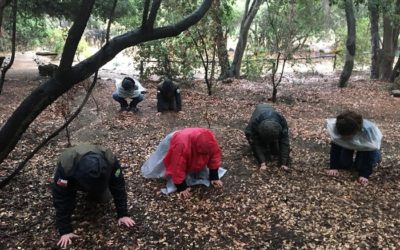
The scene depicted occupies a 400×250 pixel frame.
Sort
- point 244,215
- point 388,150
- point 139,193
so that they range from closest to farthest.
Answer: point 244,215
point 139,193
point 388,150

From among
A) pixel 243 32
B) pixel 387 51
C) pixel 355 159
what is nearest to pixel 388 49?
pixel 387 51

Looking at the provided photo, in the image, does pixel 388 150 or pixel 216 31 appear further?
pixel 216 31

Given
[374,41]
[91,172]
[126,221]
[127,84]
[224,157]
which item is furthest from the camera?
[374,41]

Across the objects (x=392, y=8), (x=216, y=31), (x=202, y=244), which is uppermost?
(x=392, y=8)

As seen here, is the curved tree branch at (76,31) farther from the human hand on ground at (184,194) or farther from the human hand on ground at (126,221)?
the human hand on ground at (184,194)

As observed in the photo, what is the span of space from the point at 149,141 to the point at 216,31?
449 centimetres

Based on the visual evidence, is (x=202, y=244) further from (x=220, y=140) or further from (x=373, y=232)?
(x=220, y=140)

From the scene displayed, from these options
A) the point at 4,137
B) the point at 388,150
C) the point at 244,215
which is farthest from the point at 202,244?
the point at 388,150

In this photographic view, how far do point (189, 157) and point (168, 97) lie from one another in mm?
3147

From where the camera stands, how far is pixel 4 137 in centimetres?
245

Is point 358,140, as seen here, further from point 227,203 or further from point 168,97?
point 168,97

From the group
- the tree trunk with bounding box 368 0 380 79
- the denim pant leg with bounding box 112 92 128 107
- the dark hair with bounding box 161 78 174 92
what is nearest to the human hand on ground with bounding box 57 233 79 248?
the dark hair with bounding box 161 78 174 92

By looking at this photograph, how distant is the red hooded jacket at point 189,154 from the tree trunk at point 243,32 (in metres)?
7.77

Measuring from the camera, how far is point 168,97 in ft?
22.2
